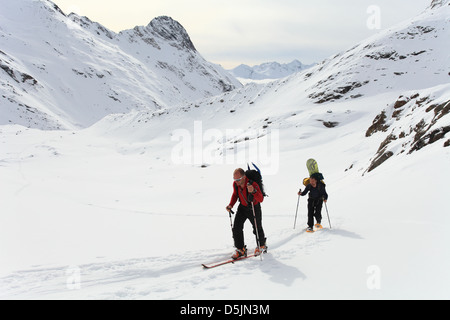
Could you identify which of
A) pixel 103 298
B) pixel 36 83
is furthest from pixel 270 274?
pixel 36 83

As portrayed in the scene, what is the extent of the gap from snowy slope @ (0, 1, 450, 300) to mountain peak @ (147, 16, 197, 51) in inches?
5510

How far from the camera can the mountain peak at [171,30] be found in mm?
155125

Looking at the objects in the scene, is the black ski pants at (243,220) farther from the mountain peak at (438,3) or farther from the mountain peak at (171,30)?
the mountain peak at (171,30)

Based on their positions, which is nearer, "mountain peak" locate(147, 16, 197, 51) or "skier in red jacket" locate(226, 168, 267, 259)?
"skier in red jacket" locate(226, 168, 267, 259)

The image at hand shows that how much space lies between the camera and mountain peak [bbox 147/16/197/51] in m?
155

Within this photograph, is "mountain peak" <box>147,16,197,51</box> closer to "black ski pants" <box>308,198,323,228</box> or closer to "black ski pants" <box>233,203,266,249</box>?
"black ski pants" <box>308,198,323,228</box>

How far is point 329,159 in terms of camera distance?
18375 millimetres

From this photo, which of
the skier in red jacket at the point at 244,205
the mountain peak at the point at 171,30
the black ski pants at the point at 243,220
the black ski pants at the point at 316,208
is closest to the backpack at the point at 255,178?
the skier in red jacket at the point at 244,205

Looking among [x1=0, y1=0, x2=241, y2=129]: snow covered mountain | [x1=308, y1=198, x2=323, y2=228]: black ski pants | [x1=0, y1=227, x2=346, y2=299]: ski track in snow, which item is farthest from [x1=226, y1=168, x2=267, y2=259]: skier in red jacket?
[x1=0, y1=0, x2=241, y2=129]: snow covered mountain

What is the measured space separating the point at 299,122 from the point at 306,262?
24506mm

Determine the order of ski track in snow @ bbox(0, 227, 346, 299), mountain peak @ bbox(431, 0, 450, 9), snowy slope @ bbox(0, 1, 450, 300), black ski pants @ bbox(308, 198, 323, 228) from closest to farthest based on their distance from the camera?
snowy slope @ bbox(0, 1, 450, 300)
ski track in snow @ bbox(0, 227, 346, 299)
black ski pants @ bbox(308, 198, 323, 228)
mountain peak @ bbox(431, 0, 450, 9)

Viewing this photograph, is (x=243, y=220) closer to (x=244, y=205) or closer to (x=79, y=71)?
(x=244, y=205)

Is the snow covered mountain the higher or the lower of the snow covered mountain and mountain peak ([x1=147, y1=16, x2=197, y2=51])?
the lower
